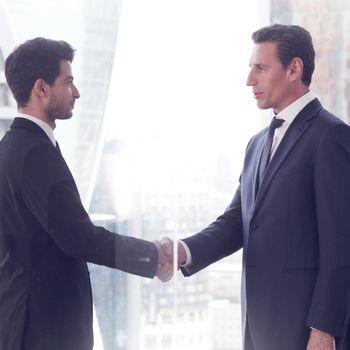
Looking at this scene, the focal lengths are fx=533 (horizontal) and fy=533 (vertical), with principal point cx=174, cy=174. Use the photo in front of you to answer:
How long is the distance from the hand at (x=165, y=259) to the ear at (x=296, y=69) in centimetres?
70

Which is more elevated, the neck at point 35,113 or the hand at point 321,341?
the neck at point 35,113

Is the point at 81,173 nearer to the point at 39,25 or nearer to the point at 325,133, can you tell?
the point at 39,25

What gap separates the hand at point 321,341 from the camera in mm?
1267

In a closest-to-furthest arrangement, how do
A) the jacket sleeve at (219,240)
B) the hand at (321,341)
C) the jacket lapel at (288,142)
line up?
the hand at (321,341) → the jacket lapel at (288,142) → the jacket sleeve at (219,240)

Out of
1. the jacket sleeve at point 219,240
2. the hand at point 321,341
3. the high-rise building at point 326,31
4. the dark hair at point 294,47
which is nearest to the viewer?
the hand at point 321,341

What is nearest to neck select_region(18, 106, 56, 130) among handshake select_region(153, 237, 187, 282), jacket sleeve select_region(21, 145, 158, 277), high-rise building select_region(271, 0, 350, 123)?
jacket sleeve select_region(21, 145, 158, 277)

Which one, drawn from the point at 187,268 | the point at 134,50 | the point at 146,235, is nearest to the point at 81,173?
the point at 146,235

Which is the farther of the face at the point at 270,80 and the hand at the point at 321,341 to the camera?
the face at the point at 270,80

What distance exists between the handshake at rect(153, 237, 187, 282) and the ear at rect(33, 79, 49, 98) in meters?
0.62

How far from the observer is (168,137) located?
2.29 metres

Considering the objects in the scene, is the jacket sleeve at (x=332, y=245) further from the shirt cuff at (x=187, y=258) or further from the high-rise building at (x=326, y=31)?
the high-rise building at (x=326, y=31)

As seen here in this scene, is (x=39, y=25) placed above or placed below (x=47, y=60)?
above

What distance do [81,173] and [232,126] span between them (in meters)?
0.70

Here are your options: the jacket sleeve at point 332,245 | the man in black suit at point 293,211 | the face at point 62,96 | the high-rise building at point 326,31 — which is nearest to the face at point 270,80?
the man in black suit at point 293,211
